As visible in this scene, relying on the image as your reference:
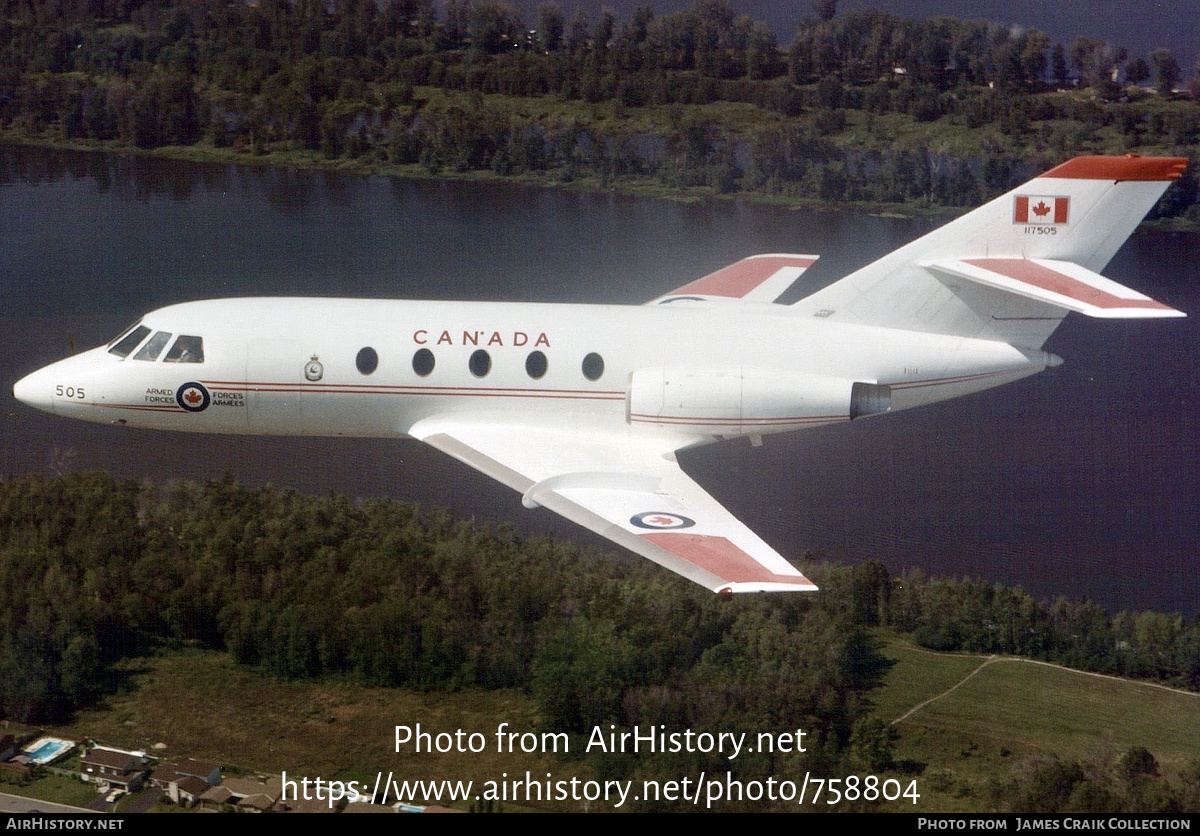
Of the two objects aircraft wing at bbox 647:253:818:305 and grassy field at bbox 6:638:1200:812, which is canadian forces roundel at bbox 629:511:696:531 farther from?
aircraft wing at bbox 647:253:818:305

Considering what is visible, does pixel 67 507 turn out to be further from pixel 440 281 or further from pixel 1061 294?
pixel 1061 294

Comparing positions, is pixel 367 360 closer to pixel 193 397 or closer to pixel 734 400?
pixel 193 397

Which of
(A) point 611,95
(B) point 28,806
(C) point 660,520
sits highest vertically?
(A) point 611,95

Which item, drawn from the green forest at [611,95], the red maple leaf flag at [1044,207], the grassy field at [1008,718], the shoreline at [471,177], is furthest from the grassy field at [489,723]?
the green forest at [611,95]

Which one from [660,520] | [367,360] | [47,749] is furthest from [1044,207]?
[47,749]

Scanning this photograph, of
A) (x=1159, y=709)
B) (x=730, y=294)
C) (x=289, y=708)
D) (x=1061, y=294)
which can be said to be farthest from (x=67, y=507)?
(x=1159, y=709)
